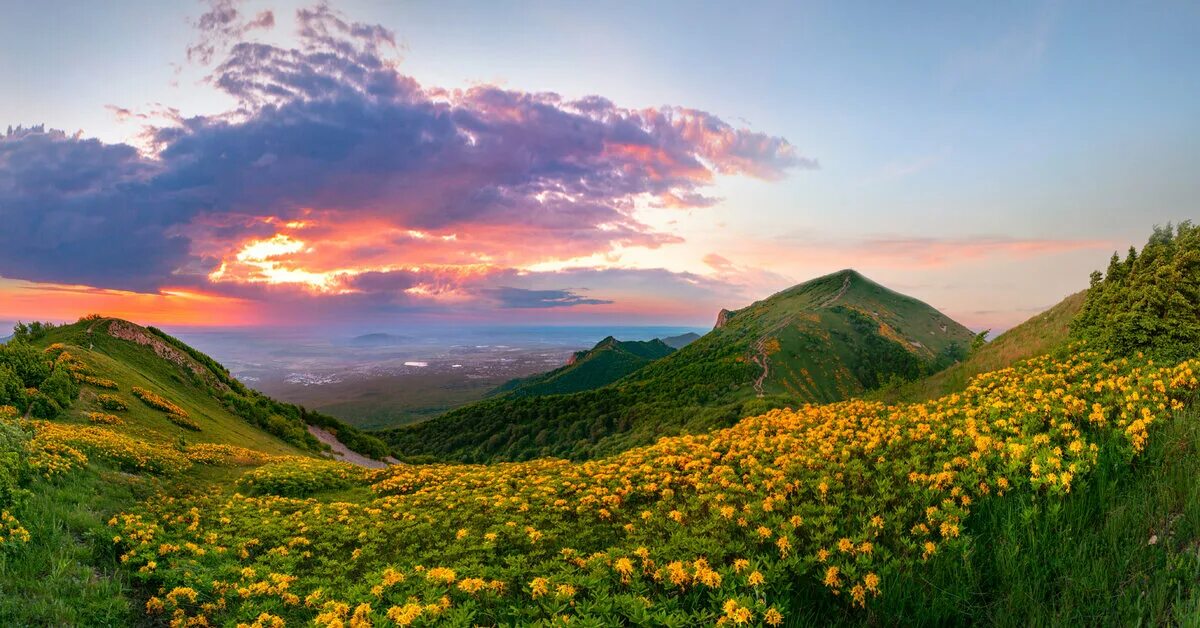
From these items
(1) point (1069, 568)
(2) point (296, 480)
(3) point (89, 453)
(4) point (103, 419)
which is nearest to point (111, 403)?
(4) point (103, 419)

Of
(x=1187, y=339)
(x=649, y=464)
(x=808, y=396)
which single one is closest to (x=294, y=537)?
(x=649, y=464)

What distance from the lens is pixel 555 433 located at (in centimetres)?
10600

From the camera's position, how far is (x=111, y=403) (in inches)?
985

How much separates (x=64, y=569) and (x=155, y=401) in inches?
1150

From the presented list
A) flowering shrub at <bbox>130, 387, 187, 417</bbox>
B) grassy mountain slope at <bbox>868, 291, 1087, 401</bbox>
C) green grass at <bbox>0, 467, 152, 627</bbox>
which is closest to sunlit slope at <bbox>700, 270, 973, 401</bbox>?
grassy mountain slope at <bbox>868, 291, 1087, 401</bbox>

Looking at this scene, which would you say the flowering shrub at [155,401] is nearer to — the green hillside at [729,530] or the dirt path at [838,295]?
the green hillside at [729,530]

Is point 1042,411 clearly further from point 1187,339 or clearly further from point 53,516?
point 53,516

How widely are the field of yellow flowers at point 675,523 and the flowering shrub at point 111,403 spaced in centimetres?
1545

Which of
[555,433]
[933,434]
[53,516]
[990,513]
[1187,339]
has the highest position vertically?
[1187,339]

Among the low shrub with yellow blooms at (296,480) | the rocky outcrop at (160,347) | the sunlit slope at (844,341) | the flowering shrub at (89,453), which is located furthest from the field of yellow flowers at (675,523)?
the sunlit slope at (844,341)

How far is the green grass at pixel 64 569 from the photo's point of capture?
630 cm

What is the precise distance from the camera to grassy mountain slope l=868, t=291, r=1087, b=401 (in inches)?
874

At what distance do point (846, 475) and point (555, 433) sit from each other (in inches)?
4033

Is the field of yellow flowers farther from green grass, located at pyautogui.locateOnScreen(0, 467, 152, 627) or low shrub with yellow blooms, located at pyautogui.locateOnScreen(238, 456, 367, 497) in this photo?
low shrub with yellow blooms, located at pyautogui.locateOnScreen(238, 456, 367, 497)
